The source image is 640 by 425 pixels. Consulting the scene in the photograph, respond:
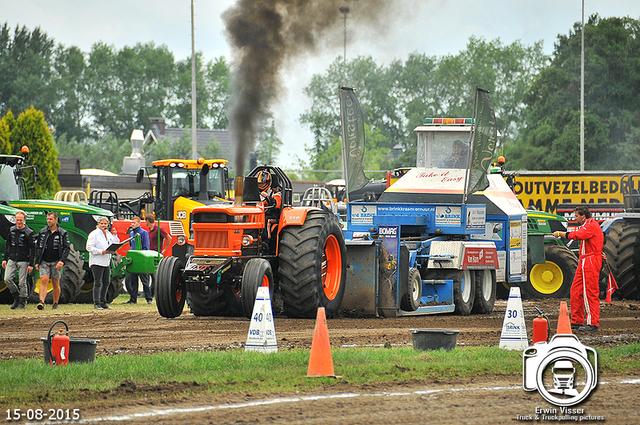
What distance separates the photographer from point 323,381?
25.0 ft

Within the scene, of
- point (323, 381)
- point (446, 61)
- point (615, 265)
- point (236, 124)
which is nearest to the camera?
point (323, 381)

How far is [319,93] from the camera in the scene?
6481 cm

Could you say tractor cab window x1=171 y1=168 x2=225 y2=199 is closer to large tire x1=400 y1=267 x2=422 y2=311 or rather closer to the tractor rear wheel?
the tractor rear wheel

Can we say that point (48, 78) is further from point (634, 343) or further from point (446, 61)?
point (634, 343)

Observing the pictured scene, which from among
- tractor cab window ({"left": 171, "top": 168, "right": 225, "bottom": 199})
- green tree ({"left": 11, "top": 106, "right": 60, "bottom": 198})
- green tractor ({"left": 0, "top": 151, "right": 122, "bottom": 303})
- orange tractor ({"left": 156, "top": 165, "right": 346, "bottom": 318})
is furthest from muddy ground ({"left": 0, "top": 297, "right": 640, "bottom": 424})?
green tree ({"left": 11, "top": 106, "right": 60, "bottom": 198})

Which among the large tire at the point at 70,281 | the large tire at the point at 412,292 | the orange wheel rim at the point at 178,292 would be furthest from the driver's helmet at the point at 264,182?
the large tire at the point at 70,281

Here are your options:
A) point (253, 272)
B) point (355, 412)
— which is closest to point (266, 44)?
point (253, 272)

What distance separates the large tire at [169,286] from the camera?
487 inches

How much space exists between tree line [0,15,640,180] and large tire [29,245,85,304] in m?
41.7

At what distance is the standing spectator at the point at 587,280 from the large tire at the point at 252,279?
4173 millimetres

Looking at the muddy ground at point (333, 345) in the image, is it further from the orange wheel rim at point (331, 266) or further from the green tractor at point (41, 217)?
the green tractor at point (41, 217)

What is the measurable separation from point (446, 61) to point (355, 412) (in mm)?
66532

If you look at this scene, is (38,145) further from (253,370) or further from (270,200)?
(253,370)

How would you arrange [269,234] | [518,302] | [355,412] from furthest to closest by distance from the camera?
[269,234] → [518,302] → [355,412]
